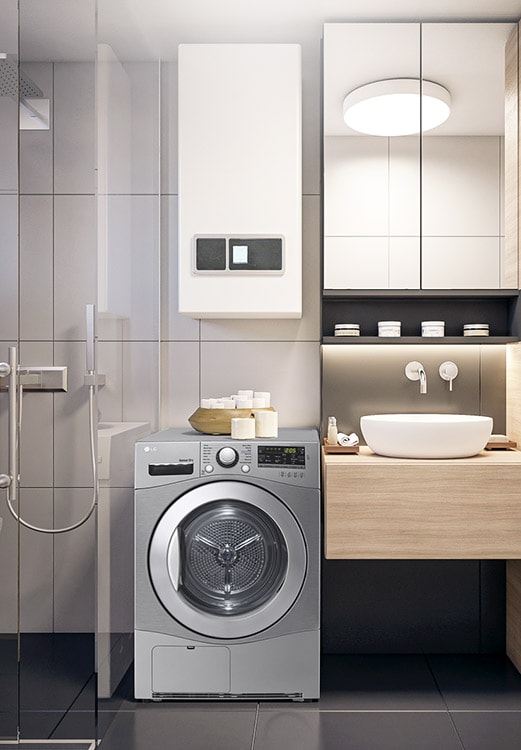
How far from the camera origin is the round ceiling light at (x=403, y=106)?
294 cm

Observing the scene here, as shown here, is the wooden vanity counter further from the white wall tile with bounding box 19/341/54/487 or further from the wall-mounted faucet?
the white wall tile with bounding box 19/341/54/487

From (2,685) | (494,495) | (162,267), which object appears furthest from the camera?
(162,267)

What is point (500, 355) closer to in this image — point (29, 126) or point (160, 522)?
point (160, 522)

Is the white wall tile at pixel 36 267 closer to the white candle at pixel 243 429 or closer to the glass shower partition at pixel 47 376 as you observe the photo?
the glass shower partition at pixel 47 376

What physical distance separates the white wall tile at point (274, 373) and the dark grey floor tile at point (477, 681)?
113 centimetres

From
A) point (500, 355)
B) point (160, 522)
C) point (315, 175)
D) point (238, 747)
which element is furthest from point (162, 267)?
point (238, 747)

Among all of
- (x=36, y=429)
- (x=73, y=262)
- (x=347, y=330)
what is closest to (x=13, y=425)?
(x=36, y=429)

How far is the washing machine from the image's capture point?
8.42ft

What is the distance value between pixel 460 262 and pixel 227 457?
1242mm

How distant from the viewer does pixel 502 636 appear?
10.2 feet

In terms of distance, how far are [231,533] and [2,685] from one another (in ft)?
3.21

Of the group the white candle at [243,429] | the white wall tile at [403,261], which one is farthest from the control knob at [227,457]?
the white wall tile at [403,261]

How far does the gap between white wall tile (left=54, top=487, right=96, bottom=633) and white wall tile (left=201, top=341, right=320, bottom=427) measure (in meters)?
1.26

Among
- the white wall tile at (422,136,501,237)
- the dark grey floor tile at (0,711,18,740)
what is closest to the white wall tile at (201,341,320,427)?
the white wall tile at (422,136,501,237)
